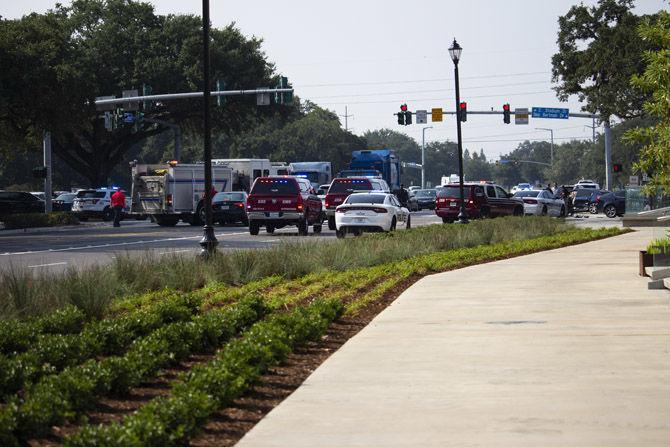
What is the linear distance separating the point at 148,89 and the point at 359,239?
25982mm

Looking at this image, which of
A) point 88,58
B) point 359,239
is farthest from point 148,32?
point 359,239

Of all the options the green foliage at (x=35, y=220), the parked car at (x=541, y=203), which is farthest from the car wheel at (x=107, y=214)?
the parked car at (x=541, y=203)

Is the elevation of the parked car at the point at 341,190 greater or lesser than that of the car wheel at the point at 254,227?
greater

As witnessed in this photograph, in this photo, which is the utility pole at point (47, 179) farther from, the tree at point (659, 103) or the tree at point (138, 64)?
the tree at point (659, 103)

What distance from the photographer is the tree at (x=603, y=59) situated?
63.7 meters

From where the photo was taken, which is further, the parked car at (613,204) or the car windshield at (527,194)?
the parked car at (613,204)

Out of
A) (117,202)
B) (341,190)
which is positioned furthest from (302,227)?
(117,202)

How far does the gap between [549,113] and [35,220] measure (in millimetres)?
37753

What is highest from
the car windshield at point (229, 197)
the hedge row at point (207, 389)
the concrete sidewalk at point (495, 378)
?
the car windshield at point (229, 197)

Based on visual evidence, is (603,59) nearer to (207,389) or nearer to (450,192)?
(450,192)

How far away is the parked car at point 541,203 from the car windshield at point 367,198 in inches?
728

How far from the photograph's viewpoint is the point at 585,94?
67.8 m

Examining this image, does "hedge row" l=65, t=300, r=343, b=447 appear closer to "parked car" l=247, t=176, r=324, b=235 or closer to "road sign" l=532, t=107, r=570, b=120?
"parked car" l=247, t=176, r=324, b=235

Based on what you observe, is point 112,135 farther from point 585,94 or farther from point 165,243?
point 165,243
